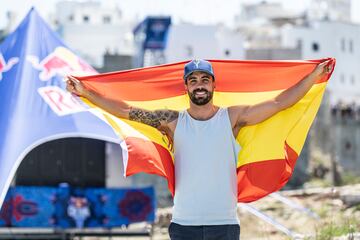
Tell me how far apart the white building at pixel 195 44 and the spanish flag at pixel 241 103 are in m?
42.8

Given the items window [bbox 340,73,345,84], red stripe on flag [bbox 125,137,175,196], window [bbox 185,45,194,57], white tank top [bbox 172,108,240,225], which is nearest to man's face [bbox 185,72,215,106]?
white tank top [bbox 172,108,240,225]

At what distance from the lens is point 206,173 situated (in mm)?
5844

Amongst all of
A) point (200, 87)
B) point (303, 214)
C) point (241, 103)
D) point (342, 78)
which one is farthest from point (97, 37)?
point (200, 87)

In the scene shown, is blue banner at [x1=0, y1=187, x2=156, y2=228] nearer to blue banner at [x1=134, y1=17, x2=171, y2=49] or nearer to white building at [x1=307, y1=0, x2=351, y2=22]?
blue banner at [x1=134, y1=17, x2=171, y2=49]

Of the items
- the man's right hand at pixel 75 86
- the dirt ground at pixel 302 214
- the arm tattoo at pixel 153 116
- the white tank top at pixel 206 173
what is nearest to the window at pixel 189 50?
the dirt ground at pixel 302 214

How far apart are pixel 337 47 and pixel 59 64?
57.5 meters

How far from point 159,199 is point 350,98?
4225 centimetres

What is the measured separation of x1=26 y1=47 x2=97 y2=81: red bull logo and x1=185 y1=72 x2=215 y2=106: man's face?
532 centimetres

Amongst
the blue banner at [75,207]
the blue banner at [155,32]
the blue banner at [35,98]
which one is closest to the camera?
the blue banner at [35,98]

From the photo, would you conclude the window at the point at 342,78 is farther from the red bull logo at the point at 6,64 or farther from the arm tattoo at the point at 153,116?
the arm tattoo at the point at 153,116

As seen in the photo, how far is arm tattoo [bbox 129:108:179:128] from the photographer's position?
620 cm

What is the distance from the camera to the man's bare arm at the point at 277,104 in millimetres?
6180

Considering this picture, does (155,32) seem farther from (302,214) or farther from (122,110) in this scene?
(122,110)

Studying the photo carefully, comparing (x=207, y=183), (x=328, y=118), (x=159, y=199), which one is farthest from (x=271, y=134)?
(x=328, y=118)
